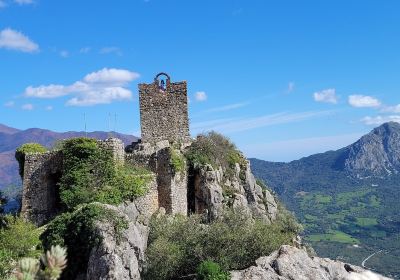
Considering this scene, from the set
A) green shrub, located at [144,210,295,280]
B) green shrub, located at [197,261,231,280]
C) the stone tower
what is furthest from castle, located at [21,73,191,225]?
green shrub, located at [197,261,231,280]

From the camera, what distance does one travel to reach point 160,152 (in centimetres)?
3416

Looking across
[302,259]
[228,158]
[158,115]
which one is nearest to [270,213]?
[228,158]

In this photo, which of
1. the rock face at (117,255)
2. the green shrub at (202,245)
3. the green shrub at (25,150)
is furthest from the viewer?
the green shrub at (25,150)

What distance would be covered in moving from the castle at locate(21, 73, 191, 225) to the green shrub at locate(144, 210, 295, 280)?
331 centimetres

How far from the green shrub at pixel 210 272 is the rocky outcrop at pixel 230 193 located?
345 inches

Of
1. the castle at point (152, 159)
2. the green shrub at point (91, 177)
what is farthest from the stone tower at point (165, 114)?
the green shrub at point (91, 177)

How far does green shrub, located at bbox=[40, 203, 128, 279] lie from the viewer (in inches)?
1043

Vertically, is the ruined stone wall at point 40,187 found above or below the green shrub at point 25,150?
below

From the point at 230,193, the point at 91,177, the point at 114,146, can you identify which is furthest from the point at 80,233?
the point at 230,193

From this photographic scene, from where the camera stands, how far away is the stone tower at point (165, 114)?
38156 millimetres

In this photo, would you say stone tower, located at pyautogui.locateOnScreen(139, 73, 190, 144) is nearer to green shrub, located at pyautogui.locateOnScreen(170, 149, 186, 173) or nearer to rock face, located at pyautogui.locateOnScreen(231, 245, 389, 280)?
green shrub, located at pyautogui.locateOnScreen(170, 149, 186, 173)

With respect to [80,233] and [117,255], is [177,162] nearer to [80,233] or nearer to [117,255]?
[80,233]

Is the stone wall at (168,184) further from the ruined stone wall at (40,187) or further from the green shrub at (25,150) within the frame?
the green shrub at (25,150)

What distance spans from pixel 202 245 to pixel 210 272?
127 inches
